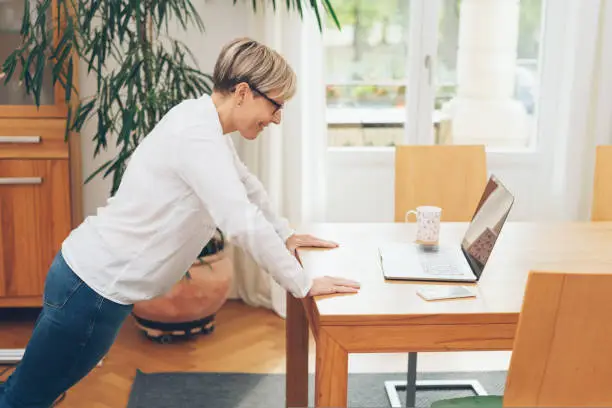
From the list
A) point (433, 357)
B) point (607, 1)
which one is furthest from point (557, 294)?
point (607, 1)

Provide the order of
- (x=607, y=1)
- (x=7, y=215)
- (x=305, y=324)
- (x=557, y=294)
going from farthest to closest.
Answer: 1. (x=607, y=1)
2. (x=7, y=215)
3. (x=305, y=324)
4. (x=557, y=294)

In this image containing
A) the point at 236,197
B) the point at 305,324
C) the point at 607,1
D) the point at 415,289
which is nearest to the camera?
the point at 236,197

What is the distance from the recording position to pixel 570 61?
3570 mm

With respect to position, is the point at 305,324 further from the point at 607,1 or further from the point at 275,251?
the point at 607,1

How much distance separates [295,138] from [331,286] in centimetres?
180

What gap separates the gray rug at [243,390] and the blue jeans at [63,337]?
2.92 ft

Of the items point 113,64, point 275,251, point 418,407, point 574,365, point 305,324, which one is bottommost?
point 418,407

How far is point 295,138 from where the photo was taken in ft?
11.5

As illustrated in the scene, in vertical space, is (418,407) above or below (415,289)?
below

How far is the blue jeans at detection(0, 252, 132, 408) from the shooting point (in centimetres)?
182

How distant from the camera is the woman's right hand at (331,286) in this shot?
1.78 m

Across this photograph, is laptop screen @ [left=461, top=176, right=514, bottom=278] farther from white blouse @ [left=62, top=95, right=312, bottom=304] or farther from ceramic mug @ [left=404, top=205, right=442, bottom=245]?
white blouse @ [left=62, top=95, right=312, bottom=304]

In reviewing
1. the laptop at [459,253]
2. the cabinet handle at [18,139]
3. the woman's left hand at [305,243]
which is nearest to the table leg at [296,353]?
the woman's left hand at [305,243]

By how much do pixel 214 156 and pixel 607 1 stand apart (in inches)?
99.3
